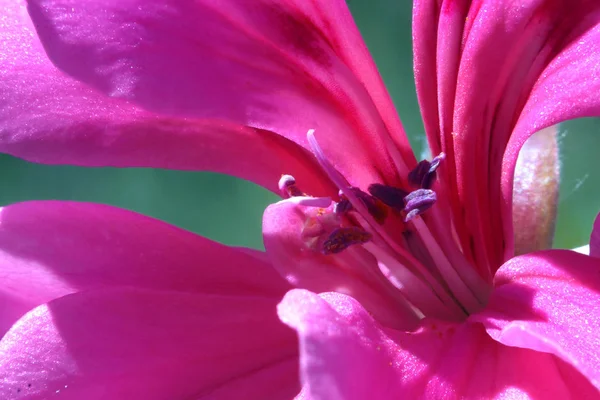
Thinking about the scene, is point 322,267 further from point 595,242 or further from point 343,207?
point 595,242

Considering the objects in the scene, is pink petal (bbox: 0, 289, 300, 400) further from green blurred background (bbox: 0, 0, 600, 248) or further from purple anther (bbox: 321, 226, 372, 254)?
green blurred background (bbox: 0, 0, 600, 248)

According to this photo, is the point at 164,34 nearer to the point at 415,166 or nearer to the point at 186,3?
the point at 186,3

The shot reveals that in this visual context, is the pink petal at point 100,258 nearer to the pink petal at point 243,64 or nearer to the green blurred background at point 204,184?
the pink petal at point 243,64

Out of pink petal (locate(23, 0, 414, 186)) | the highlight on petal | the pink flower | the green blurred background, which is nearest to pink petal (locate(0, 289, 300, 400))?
the pink flower

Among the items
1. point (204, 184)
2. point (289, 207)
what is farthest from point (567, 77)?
point (204, 184)

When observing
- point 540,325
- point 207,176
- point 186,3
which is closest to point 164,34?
point 186,3
